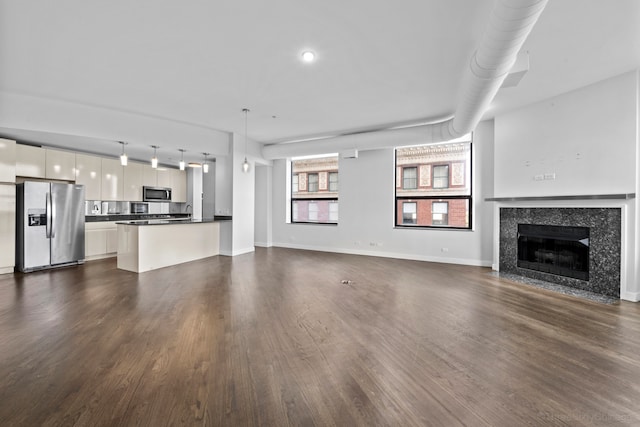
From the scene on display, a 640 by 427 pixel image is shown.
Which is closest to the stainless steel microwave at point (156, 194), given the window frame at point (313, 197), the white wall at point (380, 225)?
the white wall at point (380, 225)

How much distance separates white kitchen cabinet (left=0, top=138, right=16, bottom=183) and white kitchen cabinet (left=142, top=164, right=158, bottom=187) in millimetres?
2421

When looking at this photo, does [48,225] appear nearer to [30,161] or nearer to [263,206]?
[30,161]

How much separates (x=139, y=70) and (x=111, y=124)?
1967 mm

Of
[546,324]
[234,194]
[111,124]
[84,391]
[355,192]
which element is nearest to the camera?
[84,391]

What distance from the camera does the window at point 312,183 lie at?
25.7 ft

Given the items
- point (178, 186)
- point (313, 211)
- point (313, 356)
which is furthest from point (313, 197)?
point (313, 356)

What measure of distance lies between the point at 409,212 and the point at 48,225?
24.2 ft

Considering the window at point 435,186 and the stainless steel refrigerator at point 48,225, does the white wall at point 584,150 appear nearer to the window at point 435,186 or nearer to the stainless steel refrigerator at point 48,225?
the window at point 435,186

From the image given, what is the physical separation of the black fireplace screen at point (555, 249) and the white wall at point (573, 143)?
588mm

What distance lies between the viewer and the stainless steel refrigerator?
494cm

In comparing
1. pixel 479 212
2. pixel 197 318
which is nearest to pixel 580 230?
pixel 479 212

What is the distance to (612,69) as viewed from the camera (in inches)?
134

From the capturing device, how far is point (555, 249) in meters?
4.35

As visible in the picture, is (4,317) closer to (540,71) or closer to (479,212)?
(540,71)
